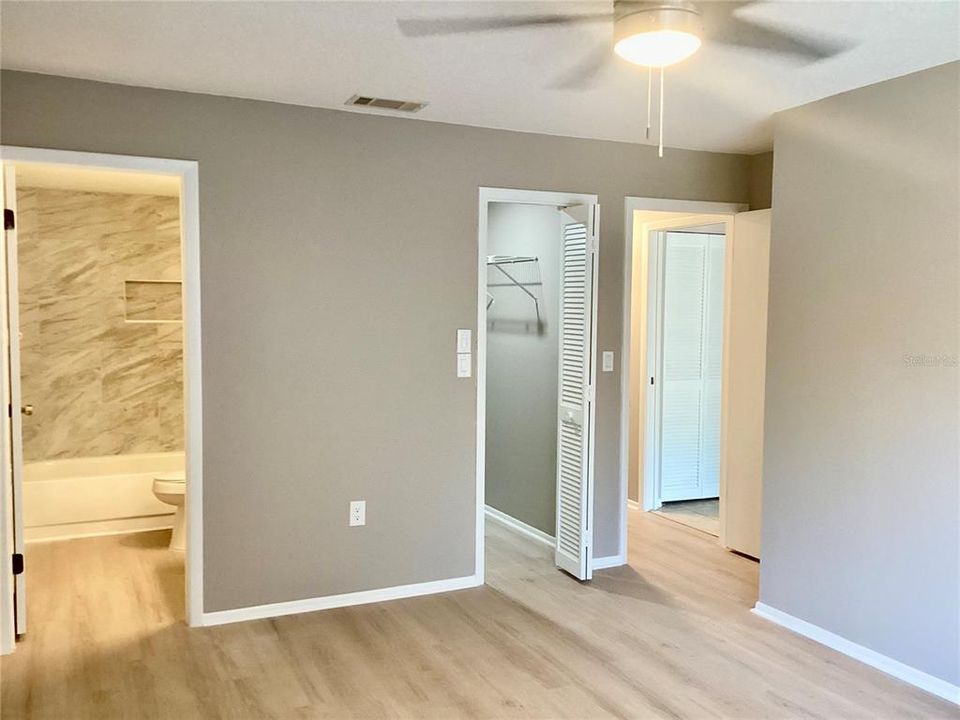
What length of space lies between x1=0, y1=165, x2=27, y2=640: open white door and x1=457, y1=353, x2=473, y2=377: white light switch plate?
198 centimetres

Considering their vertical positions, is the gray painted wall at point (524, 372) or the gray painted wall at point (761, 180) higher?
the gray painted wall at point (761, 180)

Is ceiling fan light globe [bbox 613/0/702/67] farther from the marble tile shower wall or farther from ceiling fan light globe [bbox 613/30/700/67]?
the marble tile shower wall

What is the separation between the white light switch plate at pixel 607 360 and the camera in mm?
4500

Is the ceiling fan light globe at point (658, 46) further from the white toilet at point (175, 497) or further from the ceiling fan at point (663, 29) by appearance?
the white toilet at point (175, 497)

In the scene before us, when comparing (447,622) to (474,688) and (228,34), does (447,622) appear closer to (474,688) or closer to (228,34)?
(474,688)

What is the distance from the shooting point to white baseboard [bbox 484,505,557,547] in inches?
196

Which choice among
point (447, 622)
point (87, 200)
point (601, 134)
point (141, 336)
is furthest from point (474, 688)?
point (87, 200)

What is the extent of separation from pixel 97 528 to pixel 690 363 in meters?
4.24

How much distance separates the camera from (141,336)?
18.8 feet

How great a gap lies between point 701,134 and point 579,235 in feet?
2.70

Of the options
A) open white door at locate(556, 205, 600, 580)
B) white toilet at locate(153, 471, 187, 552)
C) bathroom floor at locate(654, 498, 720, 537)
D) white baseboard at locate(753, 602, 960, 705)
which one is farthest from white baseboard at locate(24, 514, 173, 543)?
white baseboard at locate(753, 602, 960, 705)

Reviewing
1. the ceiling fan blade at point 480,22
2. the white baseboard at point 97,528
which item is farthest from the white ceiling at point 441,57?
the white baseboard at point 97,528

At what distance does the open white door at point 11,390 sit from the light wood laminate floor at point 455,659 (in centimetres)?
43

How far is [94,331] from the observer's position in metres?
5.62
